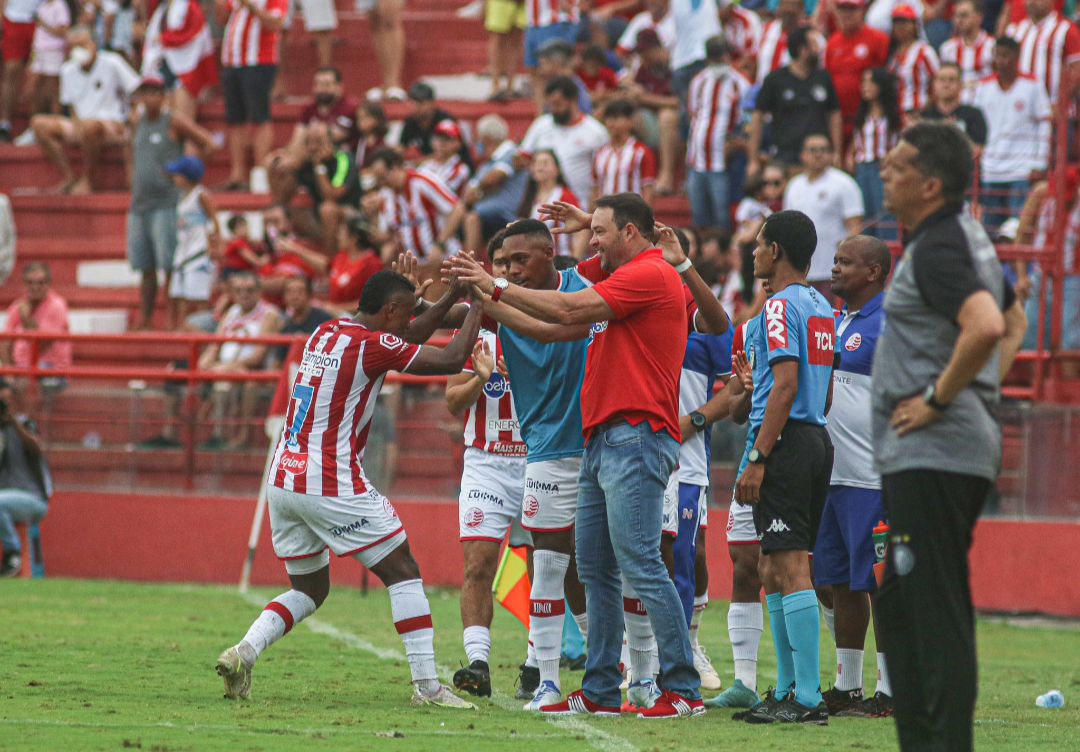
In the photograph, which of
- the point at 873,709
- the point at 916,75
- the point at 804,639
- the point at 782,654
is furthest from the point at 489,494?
the point at 916,75

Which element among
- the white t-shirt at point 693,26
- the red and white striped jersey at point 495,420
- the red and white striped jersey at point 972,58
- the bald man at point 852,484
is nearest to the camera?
the bald man at point 852,484

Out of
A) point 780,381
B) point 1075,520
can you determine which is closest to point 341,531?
point 780,381

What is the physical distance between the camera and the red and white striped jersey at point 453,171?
656 inches

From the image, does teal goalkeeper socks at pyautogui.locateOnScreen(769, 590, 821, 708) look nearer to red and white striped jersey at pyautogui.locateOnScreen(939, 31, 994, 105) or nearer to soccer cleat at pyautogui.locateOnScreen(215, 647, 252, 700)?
soccer cleat at pyautogui.locateOnScreen(215, 647, 252, 700)

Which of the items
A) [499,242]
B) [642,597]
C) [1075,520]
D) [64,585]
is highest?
[499,242]

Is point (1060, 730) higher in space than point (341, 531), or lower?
lower

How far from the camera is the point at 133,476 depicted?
14.9 metres

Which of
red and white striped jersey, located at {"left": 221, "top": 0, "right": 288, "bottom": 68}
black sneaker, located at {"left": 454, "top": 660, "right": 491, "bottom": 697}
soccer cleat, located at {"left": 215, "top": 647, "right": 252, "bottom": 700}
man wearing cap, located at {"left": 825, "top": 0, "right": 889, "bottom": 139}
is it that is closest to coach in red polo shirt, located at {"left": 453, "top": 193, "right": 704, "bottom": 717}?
black sneaker, located at {"left": 454, "top": 660, "right": 491, "bottom": 697}

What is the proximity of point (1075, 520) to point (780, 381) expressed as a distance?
6579mm

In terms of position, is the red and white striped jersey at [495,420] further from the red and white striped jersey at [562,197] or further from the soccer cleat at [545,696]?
the red and white striped jersey at [562,197]

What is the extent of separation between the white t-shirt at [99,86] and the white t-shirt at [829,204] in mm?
10392

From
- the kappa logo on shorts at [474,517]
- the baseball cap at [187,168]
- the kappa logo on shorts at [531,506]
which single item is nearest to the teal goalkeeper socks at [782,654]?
the kappa logo on shorts at [531,506]

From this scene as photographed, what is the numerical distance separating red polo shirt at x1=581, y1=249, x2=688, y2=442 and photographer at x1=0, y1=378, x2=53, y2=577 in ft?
30.0

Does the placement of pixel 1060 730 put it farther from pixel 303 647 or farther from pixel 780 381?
pixel 303 647
